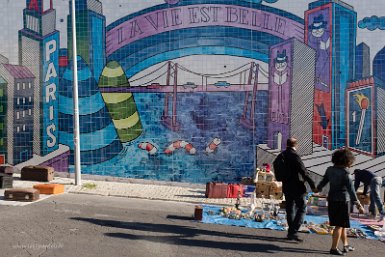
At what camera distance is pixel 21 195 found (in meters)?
10.2

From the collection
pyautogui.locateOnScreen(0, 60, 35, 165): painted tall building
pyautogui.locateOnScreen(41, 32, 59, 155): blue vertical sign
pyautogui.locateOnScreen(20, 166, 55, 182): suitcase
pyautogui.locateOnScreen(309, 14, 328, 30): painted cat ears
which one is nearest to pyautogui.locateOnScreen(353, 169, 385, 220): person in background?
pyautogui.locateOnScreen(309, 14, 328, 30): painted cat ears

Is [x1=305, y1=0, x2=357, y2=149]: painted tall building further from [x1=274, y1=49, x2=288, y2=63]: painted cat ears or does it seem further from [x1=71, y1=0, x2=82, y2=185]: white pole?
[x1=71, y1=0, x2=82, y2=185]: white pole

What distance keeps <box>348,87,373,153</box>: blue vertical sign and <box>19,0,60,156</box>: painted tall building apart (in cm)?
901

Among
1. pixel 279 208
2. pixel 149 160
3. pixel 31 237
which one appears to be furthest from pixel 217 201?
pixel 31 237

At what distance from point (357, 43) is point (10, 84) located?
35.3ft

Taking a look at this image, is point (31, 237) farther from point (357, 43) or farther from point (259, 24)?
point (357, 43)

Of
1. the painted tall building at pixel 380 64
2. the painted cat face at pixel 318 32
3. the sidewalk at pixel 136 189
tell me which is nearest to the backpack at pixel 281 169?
the sidewalk at pixel 136 189

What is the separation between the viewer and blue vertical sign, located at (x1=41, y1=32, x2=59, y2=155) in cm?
1374

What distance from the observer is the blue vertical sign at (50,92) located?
13.7 metres

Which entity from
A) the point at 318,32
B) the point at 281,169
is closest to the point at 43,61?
the point at 318,32

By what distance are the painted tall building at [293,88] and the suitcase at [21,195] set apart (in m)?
6.99

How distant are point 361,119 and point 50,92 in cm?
952

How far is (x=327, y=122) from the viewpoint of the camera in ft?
41.8

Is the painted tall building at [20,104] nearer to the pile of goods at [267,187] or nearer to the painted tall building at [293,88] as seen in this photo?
the pile of goods at [267,187]
